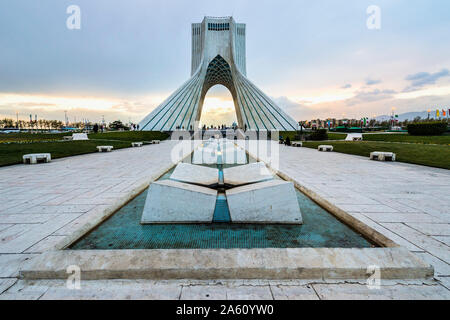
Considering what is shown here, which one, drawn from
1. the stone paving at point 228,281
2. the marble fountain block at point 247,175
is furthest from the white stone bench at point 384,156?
the marble fountain block at point 247,175

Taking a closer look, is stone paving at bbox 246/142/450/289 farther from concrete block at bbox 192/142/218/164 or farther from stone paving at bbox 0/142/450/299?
concrete block at bbox 192/142/218/164

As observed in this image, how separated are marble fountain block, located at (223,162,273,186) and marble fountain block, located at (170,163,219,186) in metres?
0.24

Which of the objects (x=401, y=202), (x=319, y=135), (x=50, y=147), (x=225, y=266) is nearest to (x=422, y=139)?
(x=319, y=135)

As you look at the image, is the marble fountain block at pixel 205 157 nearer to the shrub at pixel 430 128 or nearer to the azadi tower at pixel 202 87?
the shrub at pixel 430 128

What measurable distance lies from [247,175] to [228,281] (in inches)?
93.2

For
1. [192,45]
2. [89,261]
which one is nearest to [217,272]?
[89,261]

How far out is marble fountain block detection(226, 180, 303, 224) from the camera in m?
2.50

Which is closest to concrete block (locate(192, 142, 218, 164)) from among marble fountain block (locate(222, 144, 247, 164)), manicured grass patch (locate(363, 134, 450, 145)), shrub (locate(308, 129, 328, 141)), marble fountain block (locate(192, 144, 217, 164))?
marble fountain block (locate(192, 144, 217, 164))

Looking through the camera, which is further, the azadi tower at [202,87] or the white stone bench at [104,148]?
the azadi tower at [202,87]

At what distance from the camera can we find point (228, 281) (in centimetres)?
149

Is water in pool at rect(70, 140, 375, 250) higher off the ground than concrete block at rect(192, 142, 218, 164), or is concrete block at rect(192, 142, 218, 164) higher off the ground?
concrete block at rect(192, 142, 218, 164)

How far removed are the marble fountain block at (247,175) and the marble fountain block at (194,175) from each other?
0.80 feet

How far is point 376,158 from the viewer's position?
7492 mm

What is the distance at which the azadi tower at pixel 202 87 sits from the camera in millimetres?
25688
